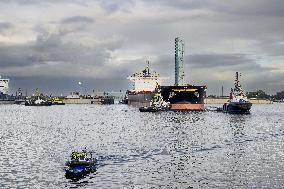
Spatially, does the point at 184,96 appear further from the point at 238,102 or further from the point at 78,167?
the point at 78,167

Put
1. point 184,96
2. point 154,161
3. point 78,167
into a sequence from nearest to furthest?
point 78,167 < point 154,161 < point 184,96

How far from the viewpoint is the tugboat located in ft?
545

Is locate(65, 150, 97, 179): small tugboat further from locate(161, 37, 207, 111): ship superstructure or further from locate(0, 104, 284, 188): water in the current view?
locate(161, 37, 207, 111): ship superstructure

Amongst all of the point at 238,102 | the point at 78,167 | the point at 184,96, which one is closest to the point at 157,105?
the point at 184,96

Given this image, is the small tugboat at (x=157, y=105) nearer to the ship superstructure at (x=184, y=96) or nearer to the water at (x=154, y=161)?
the ship superstructure at (x=184, y=96)

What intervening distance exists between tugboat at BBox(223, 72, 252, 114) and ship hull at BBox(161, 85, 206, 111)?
1304cm

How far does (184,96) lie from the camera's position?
183m

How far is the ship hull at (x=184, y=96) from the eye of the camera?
179m

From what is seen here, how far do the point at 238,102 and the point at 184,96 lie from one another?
76.8ft

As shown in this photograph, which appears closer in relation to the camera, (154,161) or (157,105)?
(154,161)

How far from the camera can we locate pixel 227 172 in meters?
50.7

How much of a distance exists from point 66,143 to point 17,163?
75.0 feet

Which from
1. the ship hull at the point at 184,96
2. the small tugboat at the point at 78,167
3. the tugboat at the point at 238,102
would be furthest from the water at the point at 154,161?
the ship hull at the point at 184,96

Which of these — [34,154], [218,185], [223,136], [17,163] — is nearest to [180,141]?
[223,136]
